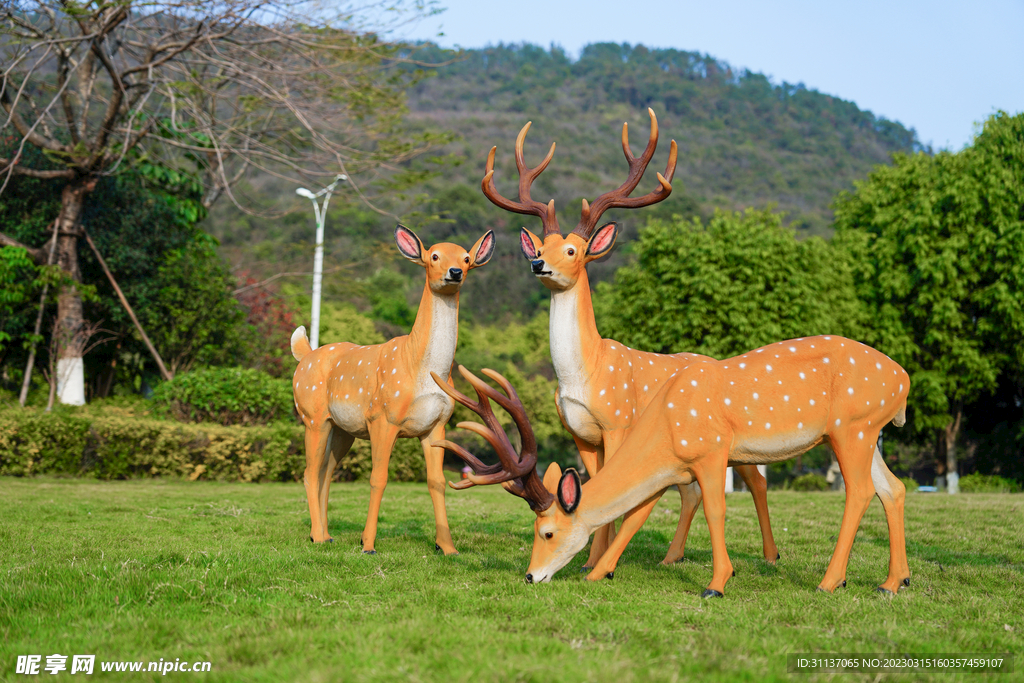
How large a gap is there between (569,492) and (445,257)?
8.32ft

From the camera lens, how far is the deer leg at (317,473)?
7.46 metres

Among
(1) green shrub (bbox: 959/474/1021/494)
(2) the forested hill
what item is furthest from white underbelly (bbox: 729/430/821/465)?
(2) the forested hill

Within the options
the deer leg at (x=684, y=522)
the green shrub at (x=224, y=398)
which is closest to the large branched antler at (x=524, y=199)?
the deer leg at (x=684, y=522)

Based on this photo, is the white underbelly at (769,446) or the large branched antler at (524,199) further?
the large branched antler at (524,199)

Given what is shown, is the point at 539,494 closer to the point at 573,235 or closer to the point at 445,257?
the point at 573,235

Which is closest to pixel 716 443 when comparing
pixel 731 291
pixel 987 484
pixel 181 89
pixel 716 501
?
pixel 716 501

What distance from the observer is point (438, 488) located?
7.08 metres

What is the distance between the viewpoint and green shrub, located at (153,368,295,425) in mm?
16875

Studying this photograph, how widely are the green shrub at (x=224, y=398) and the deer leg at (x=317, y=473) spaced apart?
32.6 ft

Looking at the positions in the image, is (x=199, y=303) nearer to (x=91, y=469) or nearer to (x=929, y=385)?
(x=91, y=469)

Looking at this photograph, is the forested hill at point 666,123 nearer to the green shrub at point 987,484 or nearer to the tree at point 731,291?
the tree at point 731,291

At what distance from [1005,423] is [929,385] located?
6254 millimetres

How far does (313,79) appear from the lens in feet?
56.1

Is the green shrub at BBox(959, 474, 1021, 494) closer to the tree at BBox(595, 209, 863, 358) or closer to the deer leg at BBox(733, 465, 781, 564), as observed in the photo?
the tree at BBox(595, 209, 863, 358)
